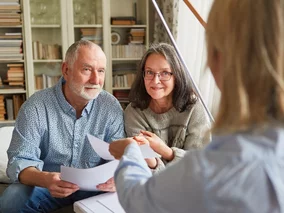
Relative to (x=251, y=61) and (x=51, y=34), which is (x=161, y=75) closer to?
(x=251, y=61)

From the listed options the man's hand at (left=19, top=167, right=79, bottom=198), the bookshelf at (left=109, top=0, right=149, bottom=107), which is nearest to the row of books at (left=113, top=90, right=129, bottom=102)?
the bookshelf at (left=109, top=0, right=149, bottom=107)

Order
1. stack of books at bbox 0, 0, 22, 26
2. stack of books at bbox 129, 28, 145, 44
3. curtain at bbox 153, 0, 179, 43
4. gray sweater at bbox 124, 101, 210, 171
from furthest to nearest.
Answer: stack of books at bbox 129, 28, 145, 44, stack of books at bbox 0, 0, 22, 26, curtain at bbox 153, 0, 179, 43, gray sweater at bbox 124, 101, 210, 171

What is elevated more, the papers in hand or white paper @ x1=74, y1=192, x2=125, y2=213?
the papers in hand

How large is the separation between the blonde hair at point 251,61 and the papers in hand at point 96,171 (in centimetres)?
59

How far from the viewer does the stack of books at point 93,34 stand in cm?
338

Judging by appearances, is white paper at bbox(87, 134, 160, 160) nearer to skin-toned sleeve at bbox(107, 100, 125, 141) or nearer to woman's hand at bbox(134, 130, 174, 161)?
woman's hand at bbox(134, 130, 174, 161)

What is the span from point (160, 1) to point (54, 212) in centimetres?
225

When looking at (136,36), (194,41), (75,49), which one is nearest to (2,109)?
(136,36)

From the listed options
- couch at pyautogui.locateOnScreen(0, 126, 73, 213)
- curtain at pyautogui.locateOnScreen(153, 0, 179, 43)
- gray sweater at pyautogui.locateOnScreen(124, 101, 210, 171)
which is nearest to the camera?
gray sweater at pyautogui.locateOnScreen(124, 101, 210, 171)

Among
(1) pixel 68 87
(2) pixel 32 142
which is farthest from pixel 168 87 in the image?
(2) pixel 32 142

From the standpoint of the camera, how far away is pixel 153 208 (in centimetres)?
63

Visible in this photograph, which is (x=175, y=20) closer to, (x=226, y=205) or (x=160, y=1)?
(x=160, y=1)

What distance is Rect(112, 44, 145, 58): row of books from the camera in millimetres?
3436

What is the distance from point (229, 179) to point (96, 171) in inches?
27.1
